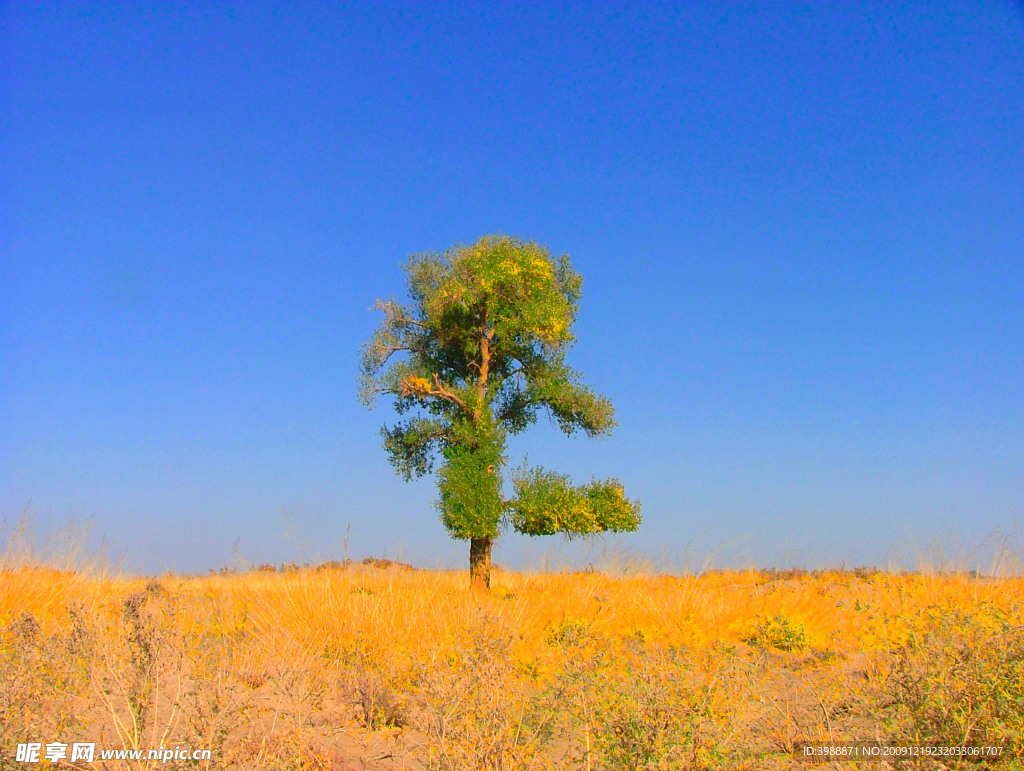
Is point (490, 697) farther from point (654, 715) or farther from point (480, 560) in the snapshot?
point (480, 560)

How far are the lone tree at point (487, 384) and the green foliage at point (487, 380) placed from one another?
25 millimetres

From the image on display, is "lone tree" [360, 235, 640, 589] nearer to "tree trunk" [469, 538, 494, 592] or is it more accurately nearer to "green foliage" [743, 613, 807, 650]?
"tree trunk" [469, 538, 494, 592]

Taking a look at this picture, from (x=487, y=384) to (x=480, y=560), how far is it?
4.15 m

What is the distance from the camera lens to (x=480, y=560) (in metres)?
17.0

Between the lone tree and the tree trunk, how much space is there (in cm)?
3

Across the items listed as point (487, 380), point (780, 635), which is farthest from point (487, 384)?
point (780, 635)

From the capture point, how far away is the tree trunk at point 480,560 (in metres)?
16.8

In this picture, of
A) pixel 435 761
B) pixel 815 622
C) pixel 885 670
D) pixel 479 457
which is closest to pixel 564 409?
pixel 479 457

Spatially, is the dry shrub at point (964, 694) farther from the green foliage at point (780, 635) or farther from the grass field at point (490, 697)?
the green foliage at point (780, 635)

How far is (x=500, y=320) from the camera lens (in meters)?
17.6

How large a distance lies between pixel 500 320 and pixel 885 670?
12501mm

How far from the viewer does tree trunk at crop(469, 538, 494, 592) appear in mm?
16752

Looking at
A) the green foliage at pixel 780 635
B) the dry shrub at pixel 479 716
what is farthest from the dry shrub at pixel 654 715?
the green foliage at pixel 780 635

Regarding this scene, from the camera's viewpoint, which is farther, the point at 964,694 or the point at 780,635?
the point at 780,635
